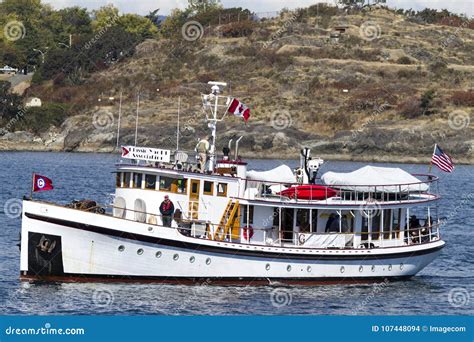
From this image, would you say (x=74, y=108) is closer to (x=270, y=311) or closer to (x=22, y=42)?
(x=22, y=42)

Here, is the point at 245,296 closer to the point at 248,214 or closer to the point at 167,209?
the point at 248,214

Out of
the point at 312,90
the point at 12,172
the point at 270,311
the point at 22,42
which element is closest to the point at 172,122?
the point at 312,90

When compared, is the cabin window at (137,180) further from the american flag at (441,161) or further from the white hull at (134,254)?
the american flag at (441,161)

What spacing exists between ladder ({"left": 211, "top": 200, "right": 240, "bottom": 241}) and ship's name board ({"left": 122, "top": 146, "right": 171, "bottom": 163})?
2.75 metres

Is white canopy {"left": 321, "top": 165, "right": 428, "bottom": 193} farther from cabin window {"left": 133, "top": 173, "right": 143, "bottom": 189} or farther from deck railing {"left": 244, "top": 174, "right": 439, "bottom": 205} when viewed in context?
cabin window {"left": 133, "top": 173, "right": 143, "bottom": 189}

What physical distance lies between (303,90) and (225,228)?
10250cm

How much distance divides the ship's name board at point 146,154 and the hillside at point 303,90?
3103 inches

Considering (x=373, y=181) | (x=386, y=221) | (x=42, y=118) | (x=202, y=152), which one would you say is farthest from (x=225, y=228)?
(x=42, y=118)

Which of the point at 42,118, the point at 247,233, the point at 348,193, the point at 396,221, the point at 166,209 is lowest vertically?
the point at 247,233

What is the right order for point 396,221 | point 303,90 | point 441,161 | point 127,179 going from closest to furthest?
point 127,179, point 441,161, point 396,221, point 303,90

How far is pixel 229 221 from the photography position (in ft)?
126

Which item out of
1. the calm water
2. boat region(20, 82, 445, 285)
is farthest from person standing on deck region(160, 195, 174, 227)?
the calm water

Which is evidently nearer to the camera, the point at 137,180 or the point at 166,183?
the point at 166,183

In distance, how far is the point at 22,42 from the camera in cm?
19388
